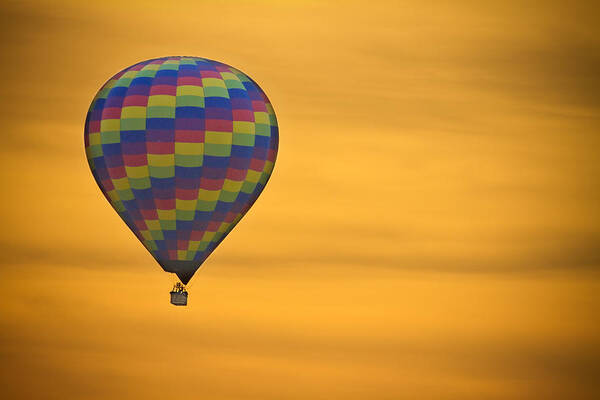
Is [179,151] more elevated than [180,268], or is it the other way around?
[179,151]

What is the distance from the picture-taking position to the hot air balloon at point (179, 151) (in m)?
86.5

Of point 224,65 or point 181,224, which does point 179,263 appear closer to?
point 181,224

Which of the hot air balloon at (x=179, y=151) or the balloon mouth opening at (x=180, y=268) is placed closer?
the hot air balloon at (x=179, y=151)

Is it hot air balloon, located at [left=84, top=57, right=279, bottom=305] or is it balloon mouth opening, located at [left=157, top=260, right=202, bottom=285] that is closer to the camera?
hot air balloon, located at [left=84, top=57, right=279, bottom=305]

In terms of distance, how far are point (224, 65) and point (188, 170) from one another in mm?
4530

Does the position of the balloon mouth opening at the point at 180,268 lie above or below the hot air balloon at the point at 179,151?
below

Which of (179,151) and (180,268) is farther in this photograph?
(180,268)

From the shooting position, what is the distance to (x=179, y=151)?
86.4 meters

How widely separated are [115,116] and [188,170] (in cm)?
343

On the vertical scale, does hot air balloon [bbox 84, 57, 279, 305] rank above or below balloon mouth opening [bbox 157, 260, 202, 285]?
above

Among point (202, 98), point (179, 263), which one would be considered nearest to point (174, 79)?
point (202, 98)

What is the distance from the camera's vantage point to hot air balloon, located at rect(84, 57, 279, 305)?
86500 millimetres

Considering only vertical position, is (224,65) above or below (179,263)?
above

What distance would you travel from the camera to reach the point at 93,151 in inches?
3462
